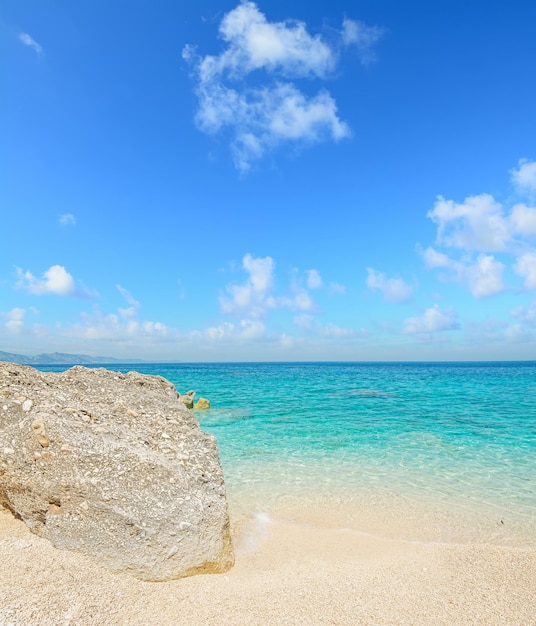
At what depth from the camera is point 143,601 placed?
14.1 feet

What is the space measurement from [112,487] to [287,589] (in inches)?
105

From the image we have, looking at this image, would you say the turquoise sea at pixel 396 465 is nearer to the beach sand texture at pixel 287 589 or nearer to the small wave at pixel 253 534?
the small wave at pixel 253 534

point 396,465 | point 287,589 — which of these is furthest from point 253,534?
point 396,465

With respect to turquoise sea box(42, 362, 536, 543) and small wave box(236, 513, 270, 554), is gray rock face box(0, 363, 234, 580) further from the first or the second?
turquoise sea box(42, 362, 536, 543)

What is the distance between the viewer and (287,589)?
16.0 feet

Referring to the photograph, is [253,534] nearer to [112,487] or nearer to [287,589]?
[287,589]

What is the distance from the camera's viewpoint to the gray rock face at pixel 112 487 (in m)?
4.84

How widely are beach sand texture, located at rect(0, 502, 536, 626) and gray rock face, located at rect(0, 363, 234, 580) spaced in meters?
0.20

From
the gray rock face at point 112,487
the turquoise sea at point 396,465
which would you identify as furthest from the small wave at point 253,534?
the gray rock face at point 112,487

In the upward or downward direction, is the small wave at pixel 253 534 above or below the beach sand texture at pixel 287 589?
below

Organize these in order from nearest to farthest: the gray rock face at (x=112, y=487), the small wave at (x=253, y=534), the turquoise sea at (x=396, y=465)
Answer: the gray rock face at (x=112, y=487)
the small wave at (x=253, y=534)
the turquoise sea at (x=396, y=465)

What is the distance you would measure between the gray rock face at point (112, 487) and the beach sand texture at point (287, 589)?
20 cm

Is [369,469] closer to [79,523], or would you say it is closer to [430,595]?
[430,595]

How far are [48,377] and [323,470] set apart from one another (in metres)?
7.68
